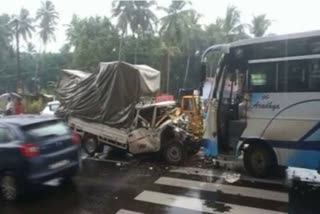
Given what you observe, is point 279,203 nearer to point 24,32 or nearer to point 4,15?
point 24,32

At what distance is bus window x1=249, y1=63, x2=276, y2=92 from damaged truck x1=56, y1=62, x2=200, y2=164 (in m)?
2.87

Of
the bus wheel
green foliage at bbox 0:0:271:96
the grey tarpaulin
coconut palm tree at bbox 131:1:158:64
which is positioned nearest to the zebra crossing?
the bus wheel

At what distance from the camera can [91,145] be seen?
13.0m

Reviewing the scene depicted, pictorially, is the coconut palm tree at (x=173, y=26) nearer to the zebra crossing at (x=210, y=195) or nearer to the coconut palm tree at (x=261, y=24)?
the coconut palm tree at (x=261, y=24)

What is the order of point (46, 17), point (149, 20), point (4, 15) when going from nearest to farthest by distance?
point (149, 20)
point (46, 17)
point (4, 15)

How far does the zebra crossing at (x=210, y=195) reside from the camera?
7188 mm

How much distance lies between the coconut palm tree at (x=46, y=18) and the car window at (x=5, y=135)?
58.4 m

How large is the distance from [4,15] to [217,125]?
2580 inches

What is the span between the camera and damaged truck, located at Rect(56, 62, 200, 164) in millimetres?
11539

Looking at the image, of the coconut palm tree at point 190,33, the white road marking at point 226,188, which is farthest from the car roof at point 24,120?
the coconut palm tree at point 190,33

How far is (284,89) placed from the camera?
901 centimetres

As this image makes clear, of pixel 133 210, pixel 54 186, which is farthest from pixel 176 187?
pixel 54 186

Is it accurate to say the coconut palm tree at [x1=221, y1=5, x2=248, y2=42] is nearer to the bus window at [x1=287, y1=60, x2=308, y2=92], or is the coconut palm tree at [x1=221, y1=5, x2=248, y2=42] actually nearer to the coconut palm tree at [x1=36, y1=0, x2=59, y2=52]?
the coconut palm tree at [x1=36, y1=0, x2=59, y2=52]

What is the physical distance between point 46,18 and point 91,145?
54.7 m
